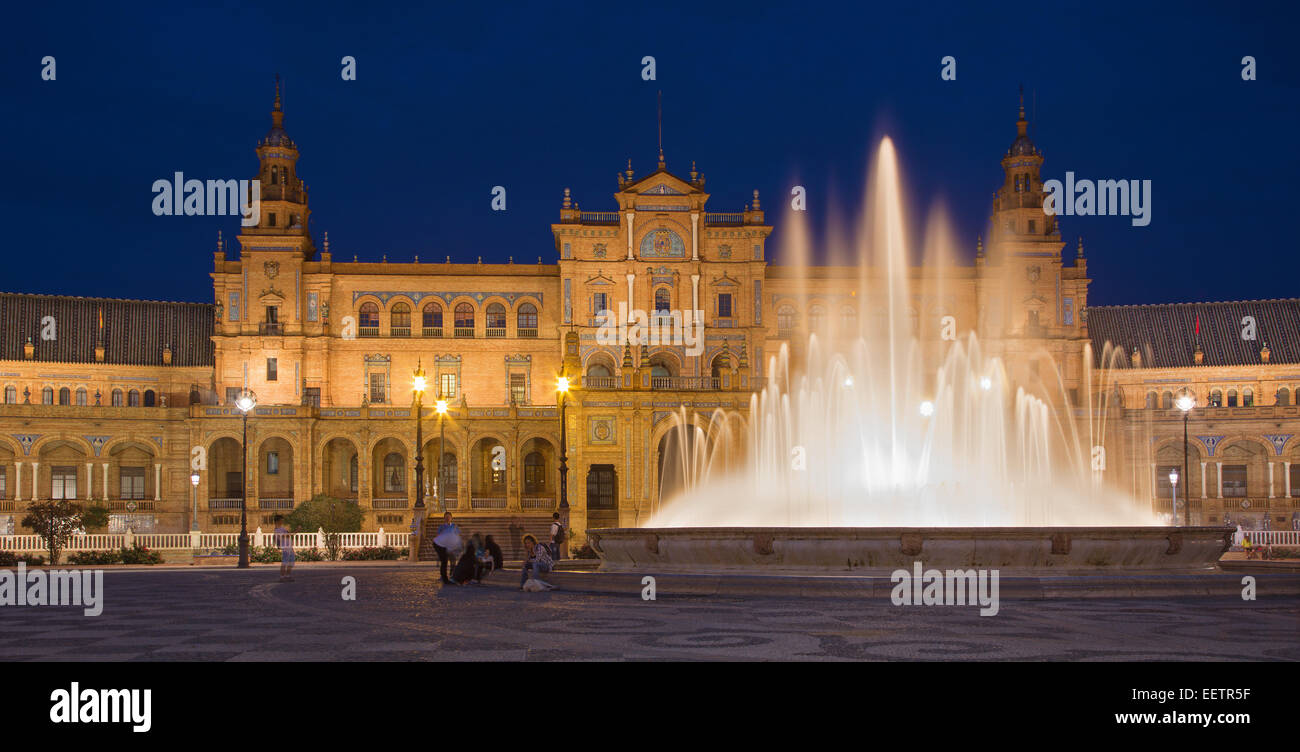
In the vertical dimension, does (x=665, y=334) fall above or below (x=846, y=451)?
above

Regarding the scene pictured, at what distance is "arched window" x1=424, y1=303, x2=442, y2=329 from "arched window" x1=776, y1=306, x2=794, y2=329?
18893mm

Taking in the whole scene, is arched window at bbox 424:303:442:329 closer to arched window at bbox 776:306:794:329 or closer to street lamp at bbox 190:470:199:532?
street lamp at bbox 190:470:199:532

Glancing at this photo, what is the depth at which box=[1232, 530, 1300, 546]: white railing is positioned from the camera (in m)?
45.2

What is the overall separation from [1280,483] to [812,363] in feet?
81.4

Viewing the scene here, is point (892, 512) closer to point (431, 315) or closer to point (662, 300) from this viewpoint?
point (662, 300)

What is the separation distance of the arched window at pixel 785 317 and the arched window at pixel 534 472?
50.1ft

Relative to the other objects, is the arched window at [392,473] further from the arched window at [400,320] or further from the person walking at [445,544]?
the person walking at [445,544]

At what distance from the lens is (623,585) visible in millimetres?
21094

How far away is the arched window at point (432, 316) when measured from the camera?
7062cm

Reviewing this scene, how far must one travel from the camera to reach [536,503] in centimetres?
6106

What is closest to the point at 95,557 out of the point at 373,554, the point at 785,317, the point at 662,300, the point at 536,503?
the point at 373,554

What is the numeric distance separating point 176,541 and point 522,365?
87.1ft
